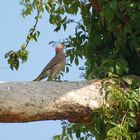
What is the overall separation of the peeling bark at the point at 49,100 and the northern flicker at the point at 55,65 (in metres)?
0.80

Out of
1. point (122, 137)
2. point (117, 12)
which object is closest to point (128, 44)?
point (117, 12)

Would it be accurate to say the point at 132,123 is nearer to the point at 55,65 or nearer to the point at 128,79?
the point at 128,79

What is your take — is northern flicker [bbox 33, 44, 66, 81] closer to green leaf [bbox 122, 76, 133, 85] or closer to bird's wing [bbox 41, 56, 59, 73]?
bird's wing [bbox 41, 56, 59, 73]

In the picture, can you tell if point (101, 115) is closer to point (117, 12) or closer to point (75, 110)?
point (75, 110)

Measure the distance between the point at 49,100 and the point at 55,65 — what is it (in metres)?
1.08

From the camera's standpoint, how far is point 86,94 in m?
3.56

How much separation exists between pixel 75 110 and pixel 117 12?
2.56 feet

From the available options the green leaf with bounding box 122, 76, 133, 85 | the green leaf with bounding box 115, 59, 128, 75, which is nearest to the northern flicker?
the green leaf with bounding box 115, 59, 128, 75

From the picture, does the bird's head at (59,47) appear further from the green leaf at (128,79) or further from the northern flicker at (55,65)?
the green leaf at (128,79)

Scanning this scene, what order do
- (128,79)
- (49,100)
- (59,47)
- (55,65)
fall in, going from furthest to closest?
(59,47)
(55,65)
(128,79)
(49,100)

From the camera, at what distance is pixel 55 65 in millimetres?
4492

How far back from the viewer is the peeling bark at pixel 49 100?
3324 millimetres

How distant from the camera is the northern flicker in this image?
4398 millimetres

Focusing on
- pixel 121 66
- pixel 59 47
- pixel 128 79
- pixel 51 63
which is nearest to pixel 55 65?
pixel 51 63
